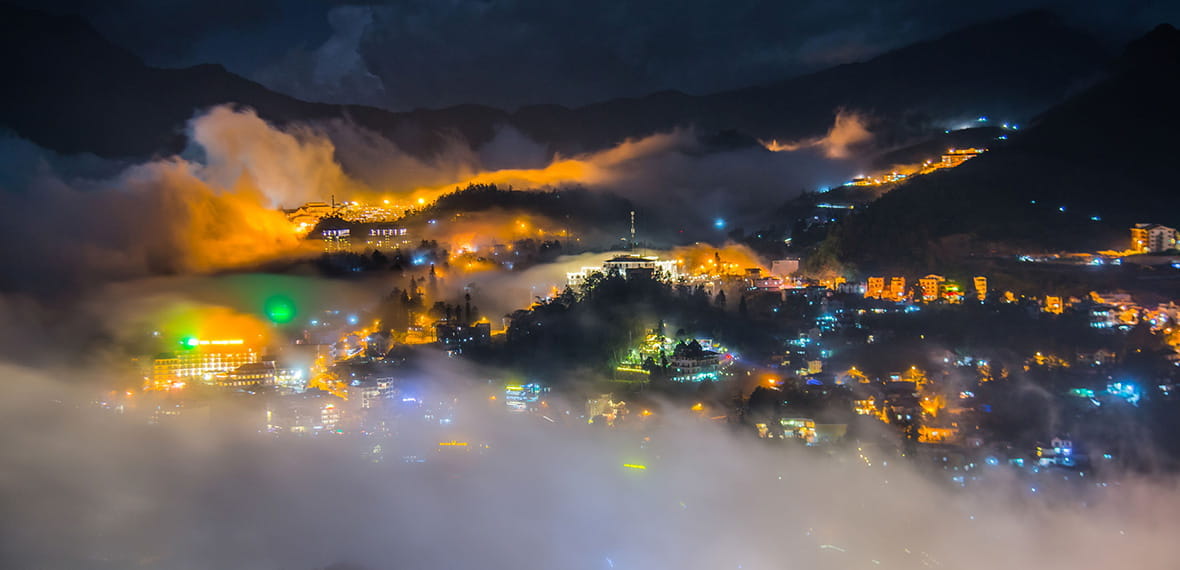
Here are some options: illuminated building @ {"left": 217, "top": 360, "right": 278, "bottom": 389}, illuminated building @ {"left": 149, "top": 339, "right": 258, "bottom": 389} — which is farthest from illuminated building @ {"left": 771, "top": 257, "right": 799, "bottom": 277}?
illuminated building @ {"left": 149, "top": 339, "right": 258, "bottom": 389}

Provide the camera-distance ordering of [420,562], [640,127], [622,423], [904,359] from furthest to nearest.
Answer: [640,127] → [904,359] → [622,423] → [420,562]

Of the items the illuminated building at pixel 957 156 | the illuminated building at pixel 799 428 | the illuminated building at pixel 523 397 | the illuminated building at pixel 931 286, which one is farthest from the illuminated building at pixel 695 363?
the illuminated building at pixel 957 156

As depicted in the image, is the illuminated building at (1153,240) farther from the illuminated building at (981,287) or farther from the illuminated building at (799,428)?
the illuminated building at (799,428)

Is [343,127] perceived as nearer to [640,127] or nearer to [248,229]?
[248,229]

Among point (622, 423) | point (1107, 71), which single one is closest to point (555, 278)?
point (622, 423)

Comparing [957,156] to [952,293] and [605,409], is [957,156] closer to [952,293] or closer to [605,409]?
[952,293]

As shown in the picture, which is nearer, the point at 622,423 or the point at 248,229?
the point at 248,229
